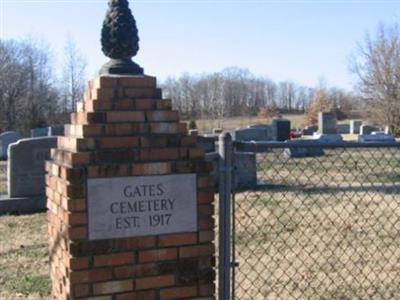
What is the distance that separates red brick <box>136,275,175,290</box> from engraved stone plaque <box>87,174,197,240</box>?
0.78 feet

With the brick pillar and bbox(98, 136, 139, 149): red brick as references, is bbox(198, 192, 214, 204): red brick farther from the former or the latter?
bbox(98, 136, 139, 149): red brick

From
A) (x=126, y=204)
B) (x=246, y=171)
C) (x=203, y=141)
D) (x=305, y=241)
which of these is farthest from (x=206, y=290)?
(x=246, y=171)

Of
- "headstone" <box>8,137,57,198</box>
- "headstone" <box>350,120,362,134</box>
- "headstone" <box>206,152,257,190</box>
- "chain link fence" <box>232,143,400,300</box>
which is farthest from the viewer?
"headstone" <box>350,120,362,134</box>

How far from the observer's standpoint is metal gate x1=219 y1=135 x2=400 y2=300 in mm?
3495

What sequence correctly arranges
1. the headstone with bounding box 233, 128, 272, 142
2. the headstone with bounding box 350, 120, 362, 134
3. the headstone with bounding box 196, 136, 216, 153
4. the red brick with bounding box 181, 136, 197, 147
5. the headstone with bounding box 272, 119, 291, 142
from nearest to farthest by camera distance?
the red brick with bounding box 181, 136, 197, 147, the headstone with bounding box 196, 136, 216, 153, the headstone with bounding box 233, 128, 272, 142, the headstone with bounding box 272, 119, 291, 142, the headstone with bounding box 350, 120, 362, 134

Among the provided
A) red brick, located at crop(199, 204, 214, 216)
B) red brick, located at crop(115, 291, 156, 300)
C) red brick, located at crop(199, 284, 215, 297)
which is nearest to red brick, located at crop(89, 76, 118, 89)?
red brick, located at crop(199, 204, 214, 216)

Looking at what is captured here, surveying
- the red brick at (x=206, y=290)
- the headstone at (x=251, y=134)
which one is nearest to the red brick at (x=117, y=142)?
the red brick at (x=206, y=290)

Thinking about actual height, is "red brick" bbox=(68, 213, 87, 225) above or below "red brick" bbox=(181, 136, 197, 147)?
below

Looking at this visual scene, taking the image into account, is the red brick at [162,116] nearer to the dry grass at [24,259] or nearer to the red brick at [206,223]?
the red brick at [206,223]

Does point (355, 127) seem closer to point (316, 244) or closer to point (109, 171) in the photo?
point (316, 244)

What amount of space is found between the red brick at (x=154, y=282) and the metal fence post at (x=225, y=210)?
41cm

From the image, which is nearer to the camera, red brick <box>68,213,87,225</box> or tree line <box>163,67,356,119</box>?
red brick <box>68,213,87,225</box>

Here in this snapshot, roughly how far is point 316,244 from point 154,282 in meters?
4.20

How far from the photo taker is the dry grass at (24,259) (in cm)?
534
